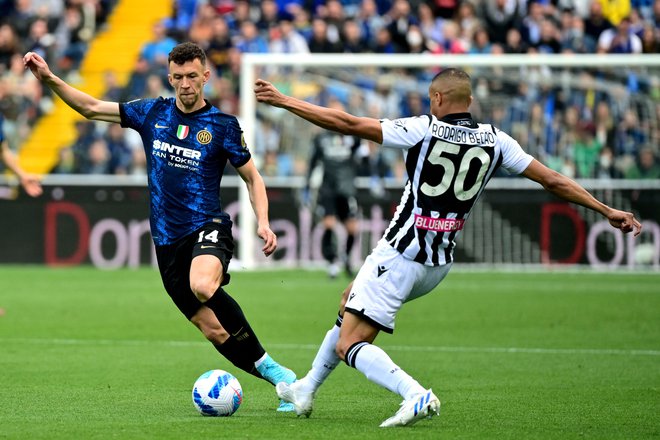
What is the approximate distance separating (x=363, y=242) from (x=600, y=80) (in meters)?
4.99

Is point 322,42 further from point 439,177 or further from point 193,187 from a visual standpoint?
point 439,177

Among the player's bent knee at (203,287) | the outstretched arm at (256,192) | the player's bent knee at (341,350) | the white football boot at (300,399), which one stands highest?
the outstretched arm at (256,192)

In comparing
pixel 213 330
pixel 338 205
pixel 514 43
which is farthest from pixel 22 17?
pixel 213 330

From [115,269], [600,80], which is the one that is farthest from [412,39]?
[115,269]

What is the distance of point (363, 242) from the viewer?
2225 cm

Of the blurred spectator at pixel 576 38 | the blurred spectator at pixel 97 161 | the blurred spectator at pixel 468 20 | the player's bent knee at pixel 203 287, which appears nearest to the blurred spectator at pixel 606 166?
the blurred spectator at pixel 576 38

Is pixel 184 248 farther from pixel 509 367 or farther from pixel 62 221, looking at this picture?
pixel 62 221

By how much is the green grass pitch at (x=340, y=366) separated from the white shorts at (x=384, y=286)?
2.23 feet

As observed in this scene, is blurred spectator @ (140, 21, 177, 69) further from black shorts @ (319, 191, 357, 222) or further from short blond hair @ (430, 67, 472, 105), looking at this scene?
short blond hair @ (430, 67, 472, 105)

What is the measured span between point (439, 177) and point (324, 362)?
1.36 meters

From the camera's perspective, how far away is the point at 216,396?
7922mm

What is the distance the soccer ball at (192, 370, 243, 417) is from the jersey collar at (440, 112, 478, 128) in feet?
7.03

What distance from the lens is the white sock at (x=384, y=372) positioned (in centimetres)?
725

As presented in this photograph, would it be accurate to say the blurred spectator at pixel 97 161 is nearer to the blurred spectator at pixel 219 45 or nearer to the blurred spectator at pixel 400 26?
the blurred spectator at pixel 219 45
